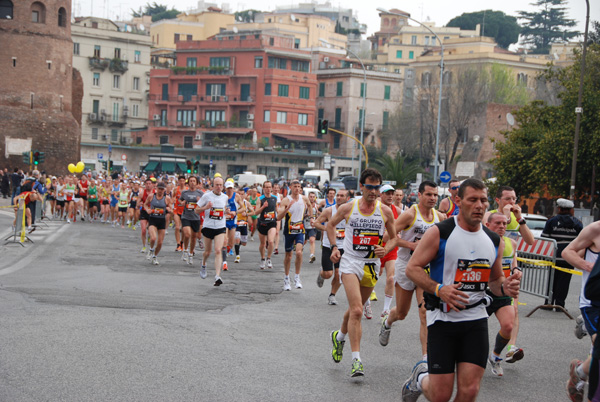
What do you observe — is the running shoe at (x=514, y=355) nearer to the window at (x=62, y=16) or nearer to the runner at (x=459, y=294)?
the runner at (x=459, y=294)

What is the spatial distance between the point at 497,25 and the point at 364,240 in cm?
12706

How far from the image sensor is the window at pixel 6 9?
61.7 metres

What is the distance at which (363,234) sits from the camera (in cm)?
884

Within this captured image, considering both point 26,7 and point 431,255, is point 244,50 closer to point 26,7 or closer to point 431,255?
point 26,7

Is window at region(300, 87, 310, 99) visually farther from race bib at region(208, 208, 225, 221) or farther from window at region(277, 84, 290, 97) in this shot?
race bib at region(208, 208, 225, 221)

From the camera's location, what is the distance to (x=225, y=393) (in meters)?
7.04

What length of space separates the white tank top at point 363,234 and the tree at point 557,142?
28141 mm

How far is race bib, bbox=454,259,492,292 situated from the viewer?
581cm

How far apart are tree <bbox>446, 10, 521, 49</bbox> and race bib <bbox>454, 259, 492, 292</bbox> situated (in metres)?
129

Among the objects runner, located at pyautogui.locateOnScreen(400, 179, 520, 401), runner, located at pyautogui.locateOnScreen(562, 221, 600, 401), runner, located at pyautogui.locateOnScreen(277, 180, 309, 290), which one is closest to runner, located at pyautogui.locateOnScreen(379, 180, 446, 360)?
runner, located at pyautogui.locateOnScreen(562, 221, 600, 401)

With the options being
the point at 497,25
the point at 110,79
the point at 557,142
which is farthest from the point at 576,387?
the point at 497,25

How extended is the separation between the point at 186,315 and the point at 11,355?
10.3 feet

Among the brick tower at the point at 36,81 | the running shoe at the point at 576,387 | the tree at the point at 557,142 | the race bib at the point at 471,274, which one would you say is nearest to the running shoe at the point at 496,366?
the running shoe at the point at 576,387

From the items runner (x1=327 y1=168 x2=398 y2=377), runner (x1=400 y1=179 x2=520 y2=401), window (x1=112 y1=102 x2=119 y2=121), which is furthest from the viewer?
window (x1=112 y1=102 x2=119 y2=121)
